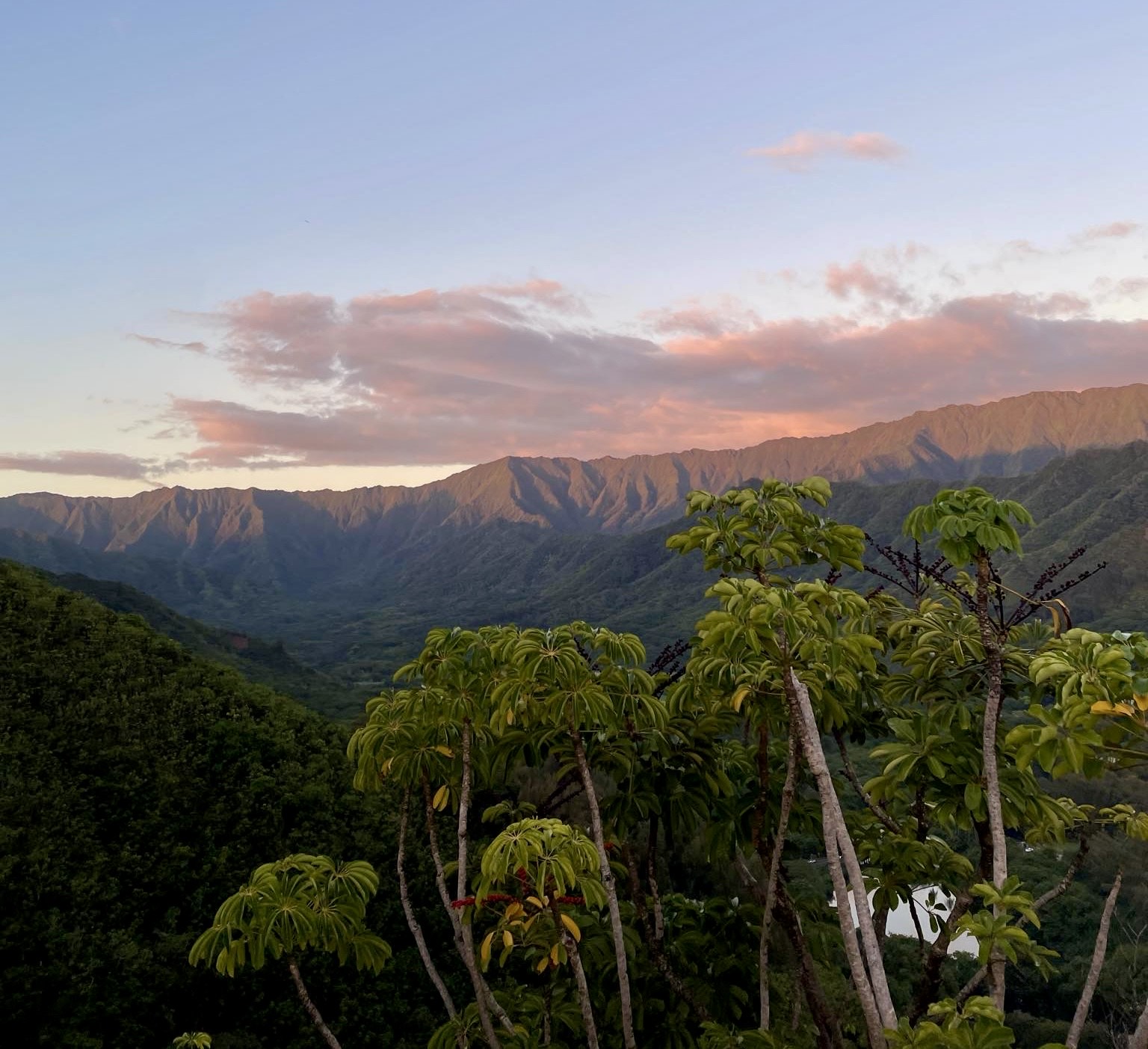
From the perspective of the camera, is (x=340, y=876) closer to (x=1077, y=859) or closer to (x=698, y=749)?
(x=698, y=749)

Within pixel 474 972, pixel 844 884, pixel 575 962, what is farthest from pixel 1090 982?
pixel 474 972

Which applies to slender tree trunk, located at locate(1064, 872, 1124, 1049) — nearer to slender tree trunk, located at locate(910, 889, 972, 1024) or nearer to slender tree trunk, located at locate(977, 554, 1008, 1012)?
slender tree trunk, located at locate(977, 554, 1008, 1012)

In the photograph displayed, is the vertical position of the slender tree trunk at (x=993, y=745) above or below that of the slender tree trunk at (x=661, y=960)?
above

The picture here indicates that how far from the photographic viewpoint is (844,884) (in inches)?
282

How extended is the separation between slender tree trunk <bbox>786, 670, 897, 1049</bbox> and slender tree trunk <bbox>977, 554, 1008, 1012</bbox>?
3.78 feet

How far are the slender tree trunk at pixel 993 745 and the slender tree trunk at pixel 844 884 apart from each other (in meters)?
1.15

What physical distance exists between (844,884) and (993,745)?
7.14 feet

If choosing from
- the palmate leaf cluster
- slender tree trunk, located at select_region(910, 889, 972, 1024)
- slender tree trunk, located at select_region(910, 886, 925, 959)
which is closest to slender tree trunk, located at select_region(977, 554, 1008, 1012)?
slender tree trunk, located at select_region(910, 889, 972, 1024)

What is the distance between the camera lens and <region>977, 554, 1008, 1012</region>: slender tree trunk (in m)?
7.16

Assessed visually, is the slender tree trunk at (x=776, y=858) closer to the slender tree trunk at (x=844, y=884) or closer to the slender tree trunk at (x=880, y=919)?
the slender tree trunk at (x=844, y=884)

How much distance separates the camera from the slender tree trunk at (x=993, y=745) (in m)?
7.16

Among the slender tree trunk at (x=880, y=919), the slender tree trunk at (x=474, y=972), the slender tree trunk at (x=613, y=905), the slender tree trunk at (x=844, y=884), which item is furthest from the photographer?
the slender tree trunk at (x=880, y=919)

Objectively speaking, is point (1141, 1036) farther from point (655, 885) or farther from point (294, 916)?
point (294, 916)

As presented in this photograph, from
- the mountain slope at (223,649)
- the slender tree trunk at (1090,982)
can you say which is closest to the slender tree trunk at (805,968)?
the slender tree trunk at (1090,982)
